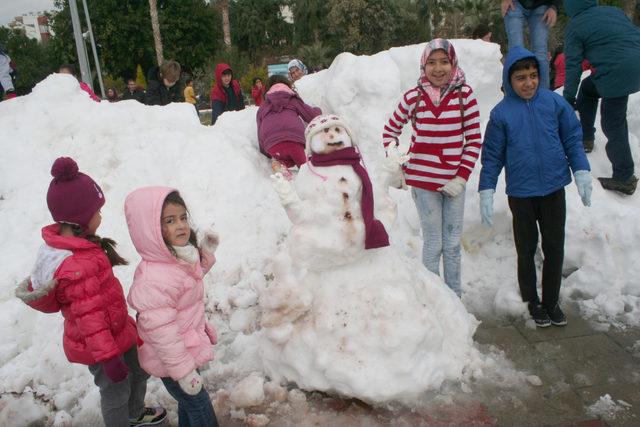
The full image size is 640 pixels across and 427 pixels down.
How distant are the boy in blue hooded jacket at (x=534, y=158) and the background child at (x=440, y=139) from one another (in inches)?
8.1

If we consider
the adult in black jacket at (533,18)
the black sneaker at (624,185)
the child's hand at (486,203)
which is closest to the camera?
the child's hand at (486,203)

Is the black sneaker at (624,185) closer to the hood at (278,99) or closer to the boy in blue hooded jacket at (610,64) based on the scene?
the boy in blue hooded jacket at (610,64)

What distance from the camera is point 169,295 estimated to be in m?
2.34

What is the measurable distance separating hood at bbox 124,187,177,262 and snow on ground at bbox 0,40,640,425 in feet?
3.68

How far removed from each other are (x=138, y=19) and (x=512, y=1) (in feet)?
95.7

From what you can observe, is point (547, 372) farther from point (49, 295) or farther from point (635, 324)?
point (49, 295)

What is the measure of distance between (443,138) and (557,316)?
1.51 metres

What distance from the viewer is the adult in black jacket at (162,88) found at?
25.2ft

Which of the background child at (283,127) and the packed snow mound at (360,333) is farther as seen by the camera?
the background child at (283,127)

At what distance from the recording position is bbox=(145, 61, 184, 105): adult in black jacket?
25.2 ft

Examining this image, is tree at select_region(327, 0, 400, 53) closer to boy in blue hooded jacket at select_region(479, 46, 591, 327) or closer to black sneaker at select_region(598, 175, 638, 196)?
black sneaker at select_region(598, 175, 638, 196)

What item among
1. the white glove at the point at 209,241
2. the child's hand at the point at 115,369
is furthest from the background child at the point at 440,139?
the child's hand at the point at 115,369

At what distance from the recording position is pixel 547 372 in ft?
10.1

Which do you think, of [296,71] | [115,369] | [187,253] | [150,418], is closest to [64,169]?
[187,253]
